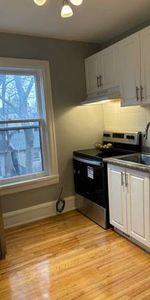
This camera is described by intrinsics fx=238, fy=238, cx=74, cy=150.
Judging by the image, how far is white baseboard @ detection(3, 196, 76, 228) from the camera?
308 cm

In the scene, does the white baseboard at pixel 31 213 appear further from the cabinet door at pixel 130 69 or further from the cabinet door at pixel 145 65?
the cabinet door at pixel 145 65

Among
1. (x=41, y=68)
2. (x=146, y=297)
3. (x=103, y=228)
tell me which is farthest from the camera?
(x=41, y=68)

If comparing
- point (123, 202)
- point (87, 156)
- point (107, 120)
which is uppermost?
point (107, 120)

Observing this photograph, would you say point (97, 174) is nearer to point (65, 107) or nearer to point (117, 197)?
point (117, 197)

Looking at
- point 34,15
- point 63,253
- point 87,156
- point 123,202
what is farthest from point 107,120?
point 63,253

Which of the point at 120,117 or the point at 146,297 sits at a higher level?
the point at 120,117

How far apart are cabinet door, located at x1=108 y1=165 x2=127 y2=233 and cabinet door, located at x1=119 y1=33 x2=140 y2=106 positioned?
0.78 meters

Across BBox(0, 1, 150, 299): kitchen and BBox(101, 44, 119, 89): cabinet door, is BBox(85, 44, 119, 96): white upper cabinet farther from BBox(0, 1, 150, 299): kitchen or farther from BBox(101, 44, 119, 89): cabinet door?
BBox(0, 1, 150, 299): kitchen

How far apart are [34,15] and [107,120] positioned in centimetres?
173

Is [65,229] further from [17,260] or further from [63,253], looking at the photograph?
[17,260]

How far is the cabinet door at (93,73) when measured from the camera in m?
3.14

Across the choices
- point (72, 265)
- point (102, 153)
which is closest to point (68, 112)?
point (102, 153)

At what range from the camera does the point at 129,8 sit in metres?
2.40

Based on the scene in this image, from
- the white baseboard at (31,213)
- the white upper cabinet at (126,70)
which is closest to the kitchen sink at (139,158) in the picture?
the white upper cabinet at (126,70)
